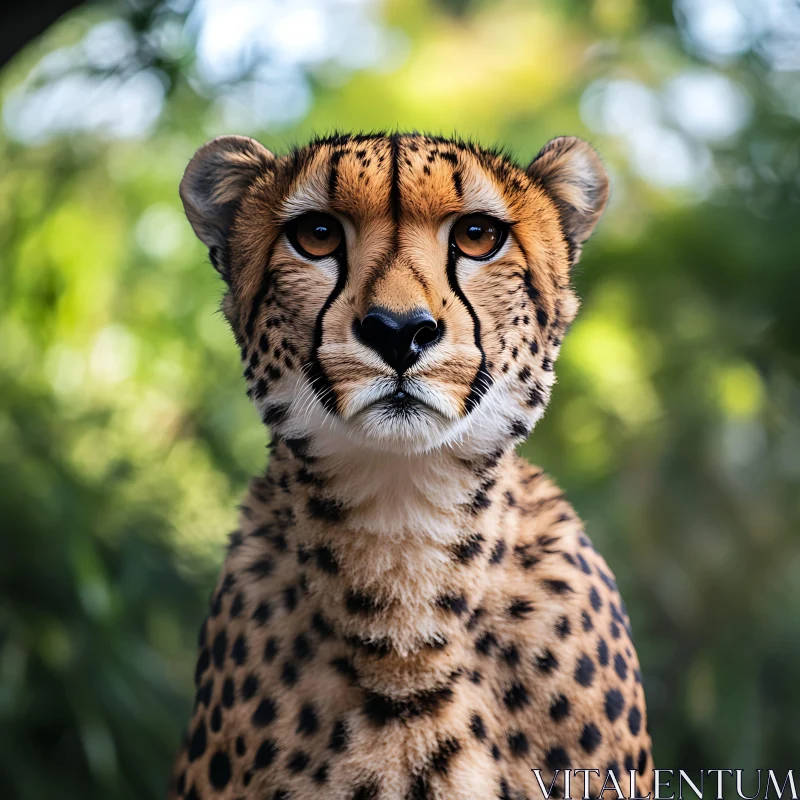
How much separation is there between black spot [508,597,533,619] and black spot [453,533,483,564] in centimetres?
9

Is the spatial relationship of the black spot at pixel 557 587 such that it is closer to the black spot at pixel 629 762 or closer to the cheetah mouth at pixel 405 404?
the black spot at pixel 629 762

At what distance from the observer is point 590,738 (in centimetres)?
126

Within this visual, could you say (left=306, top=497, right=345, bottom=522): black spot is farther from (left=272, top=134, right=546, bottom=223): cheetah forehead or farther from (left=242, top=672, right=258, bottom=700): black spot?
(left=272, top=134, right=546, bottom=223): cheetah forehead

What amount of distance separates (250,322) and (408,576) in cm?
38

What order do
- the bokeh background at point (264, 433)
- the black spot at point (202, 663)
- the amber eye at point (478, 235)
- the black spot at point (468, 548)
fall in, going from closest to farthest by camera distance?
1. the amber eye at point (478, 235)
2. the black spot at point (468, 548)
3. the black spot at point (202, 663)
4. the bokeh background at point (264, 433)

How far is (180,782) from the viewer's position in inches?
55.7

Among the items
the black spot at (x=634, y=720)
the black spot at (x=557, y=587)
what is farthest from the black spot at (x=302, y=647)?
the black spot at (x=634, y=720)

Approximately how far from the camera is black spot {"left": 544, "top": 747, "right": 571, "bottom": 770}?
49.4 inches

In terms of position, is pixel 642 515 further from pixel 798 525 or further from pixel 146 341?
pixel 146 341

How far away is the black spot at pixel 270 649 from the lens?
1.33m

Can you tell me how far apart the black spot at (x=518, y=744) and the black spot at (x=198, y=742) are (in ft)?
1.35

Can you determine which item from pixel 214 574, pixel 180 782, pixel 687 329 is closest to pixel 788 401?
pixel 687 329

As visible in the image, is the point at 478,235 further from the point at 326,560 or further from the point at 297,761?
the point at 297,761

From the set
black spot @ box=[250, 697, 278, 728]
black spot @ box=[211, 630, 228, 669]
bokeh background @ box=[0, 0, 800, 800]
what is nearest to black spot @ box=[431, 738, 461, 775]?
black spot @ box=[250, 697, 278, 728]
